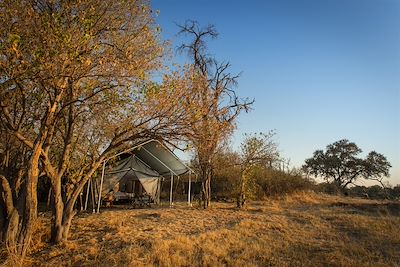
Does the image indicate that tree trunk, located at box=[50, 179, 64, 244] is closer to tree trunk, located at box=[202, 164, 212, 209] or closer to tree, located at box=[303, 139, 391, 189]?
tree trunk, located at box=[202, 164, 212, 209]

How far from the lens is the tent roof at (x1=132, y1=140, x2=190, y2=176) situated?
18641mm

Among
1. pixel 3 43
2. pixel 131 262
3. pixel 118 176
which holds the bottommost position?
pixel 131 262

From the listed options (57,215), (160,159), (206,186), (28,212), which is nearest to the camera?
(28,212)

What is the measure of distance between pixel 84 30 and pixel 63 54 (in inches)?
30.3

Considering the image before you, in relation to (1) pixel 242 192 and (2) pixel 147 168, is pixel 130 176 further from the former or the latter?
(1) pixel 242 192

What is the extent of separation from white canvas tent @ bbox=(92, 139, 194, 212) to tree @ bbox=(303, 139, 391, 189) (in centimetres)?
2598

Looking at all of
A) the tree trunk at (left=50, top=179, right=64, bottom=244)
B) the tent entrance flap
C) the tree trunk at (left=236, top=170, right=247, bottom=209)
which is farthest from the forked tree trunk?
the tree trunk at (left=236, top=170, right=247, bottom=209)

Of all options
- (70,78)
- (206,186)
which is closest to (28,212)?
(70,78)

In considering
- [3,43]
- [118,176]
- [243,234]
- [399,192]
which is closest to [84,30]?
[3,43]

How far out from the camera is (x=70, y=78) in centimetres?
866

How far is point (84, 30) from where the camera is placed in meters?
7.82

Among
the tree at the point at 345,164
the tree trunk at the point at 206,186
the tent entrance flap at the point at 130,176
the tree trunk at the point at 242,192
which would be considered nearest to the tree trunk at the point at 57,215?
the tree trunk at the point at 206,186

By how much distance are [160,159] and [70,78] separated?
11722mm

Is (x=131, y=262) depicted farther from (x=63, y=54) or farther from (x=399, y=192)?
(x=399, y=192)
